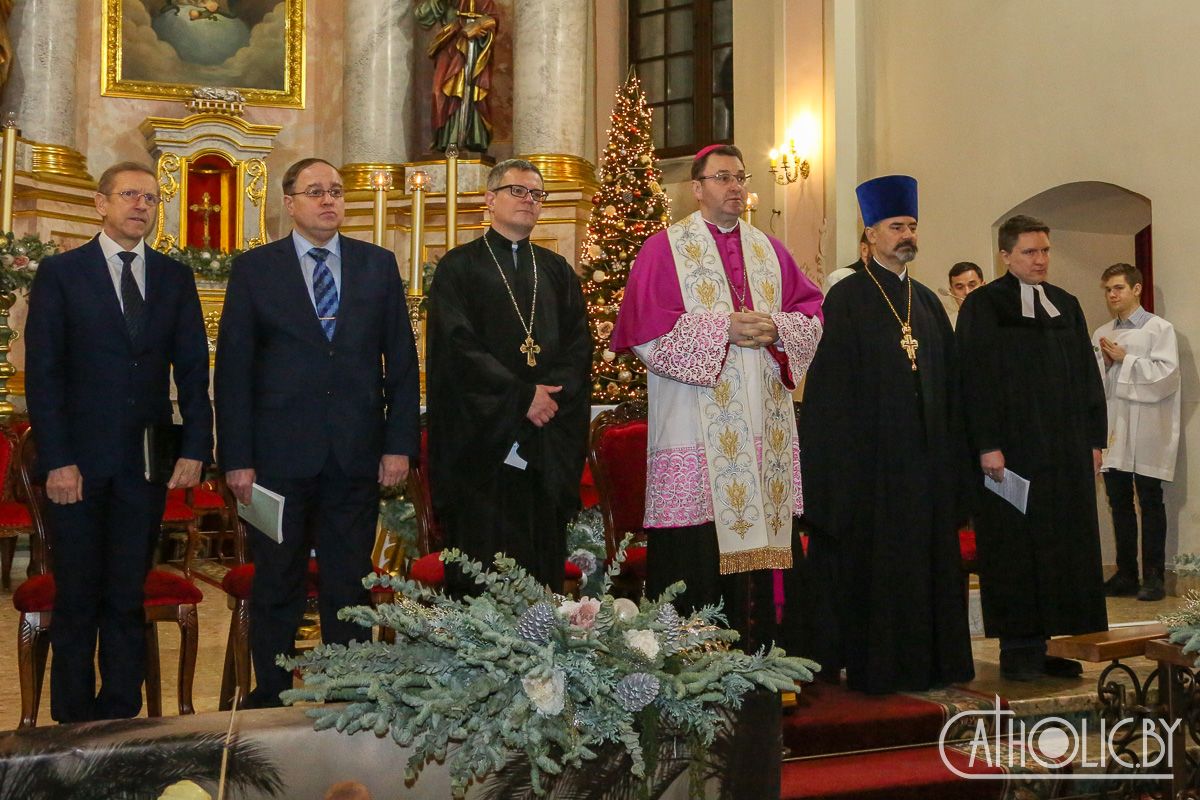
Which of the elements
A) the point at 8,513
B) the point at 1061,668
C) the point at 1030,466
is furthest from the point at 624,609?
the point at 8,513

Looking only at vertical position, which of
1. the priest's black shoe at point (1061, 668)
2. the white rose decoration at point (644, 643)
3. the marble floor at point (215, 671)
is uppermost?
the white rose decoration at point (644, 643)

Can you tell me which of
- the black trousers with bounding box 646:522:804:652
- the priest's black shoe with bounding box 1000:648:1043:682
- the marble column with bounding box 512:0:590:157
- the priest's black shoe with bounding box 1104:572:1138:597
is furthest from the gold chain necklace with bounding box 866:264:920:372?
the marble column with bounding box 512:0:590:157

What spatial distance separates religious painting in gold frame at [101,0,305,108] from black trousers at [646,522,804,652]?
833 cm

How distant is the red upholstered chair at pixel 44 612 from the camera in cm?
414

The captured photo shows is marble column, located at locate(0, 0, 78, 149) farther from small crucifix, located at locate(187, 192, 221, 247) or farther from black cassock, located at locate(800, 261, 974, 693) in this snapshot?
black cassock, located at locate(800, 261, 974, 693)

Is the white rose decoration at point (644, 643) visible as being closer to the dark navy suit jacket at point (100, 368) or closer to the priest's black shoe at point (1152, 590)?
the dark navy suit jacket at point (100, 368)

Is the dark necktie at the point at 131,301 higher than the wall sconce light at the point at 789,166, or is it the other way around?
the wall sconce light at the point at 789,166

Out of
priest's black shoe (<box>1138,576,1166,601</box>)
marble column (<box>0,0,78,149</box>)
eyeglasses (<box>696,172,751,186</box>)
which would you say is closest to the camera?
eyeglasses (<box>696,172,751,186</box>)

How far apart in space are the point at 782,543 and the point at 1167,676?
123 cm

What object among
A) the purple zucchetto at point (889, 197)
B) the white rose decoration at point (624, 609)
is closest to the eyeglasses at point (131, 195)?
the white rose decoration at point (624, 609)

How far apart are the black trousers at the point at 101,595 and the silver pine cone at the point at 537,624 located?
2.09m

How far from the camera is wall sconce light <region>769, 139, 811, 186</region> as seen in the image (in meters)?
11.0

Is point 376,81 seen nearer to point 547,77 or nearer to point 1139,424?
point 547,77

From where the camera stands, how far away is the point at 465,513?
4.26 meters
